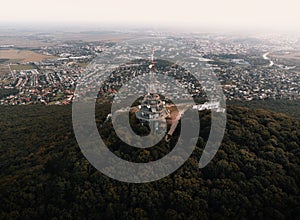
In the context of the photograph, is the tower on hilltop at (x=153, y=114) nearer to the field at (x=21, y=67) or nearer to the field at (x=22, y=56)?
the field at (x=21, y=67)

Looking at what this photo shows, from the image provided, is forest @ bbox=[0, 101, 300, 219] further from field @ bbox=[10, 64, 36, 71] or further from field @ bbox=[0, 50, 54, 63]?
field @ bbox=[0, 50, 54, 63]

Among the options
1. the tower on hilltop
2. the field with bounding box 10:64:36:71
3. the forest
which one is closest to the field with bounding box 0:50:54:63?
the field with bounding box 10:64:36:71

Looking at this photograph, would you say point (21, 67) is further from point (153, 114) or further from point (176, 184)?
point (176, 184)

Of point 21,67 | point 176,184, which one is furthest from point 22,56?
point 176,184

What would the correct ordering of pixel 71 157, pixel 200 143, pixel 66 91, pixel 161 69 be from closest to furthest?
pixel 71 157 < pixel 200 143 < pixel 66 91 < pixel 161 69

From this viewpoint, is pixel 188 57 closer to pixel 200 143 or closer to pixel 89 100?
pixel 89 100

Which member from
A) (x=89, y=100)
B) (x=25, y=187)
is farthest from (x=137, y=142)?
(x=89, y=100)
